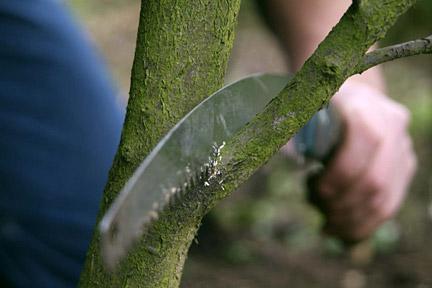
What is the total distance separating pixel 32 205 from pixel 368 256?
1.33 metres

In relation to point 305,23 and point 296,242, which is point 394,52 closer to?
point 305,23

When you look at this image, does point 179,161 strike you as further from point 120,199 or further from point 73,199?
point 73,199

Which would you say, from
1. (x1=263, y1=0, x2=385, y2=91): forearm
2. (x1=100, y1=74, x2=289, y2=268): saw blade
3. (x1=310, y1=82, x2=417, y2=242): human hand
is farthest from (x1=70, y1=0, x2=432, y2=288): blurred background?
(x1=100, y1=74, x2=289, y2=268): saw blade

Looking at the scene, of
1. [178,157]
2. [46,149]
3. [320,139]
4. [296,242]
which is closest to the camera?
[178,157]

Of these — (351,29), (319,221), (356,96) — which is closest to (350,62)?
(351,29)

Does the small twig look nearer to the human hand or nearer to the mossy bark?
the mossy bark

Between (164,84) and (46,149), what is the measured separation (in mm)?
1194

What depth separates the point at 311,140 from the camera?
1.38 m

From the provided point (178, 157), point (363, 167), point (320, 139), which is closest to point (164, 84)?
point (178, 157)

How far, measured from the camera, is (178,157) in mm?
517

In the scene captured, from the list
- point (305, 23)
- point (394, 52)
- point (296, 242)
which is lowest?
point (394, 52)

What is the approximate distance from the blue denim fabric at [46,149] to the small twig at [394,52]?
3.95 ft

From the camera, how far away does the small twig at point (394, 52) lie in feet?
1.81

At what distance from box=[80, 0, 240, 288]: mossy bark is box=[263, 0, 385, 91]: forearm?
3.62ft
